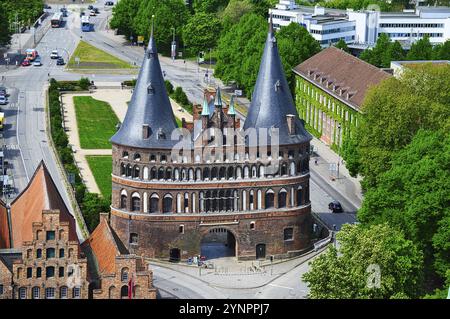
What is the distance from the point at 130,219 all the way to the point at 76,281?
2755 cm

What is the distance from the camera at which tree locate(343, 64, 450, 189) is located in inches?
5576

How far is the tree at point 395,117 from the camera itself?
465ft

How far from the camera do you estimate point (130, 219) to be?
4904 inches

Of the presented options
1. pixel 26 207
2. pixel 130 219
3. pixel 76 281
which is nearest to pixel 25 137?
pixel 130 219

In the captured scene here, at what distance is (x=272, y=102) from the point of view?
126m

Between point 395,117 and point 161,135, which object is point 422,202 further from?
point 395,117

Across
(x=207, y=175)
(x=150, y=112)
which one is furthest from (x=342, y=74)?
(x=150, y=112)

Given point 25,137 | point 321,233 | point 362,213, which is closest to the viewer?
point 362,213

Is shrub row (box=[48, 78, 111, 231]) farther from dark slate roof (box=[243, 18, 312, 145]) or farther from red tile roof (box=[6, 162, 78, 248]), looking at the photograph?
dark slate roof (box=[243, 18, 312, 145])

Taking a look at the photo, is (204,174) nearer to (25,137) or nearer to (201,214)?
(201,214)

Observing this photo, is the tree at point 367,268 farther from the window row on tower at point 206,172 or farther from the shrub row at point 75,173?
the shrub row at point 75,173

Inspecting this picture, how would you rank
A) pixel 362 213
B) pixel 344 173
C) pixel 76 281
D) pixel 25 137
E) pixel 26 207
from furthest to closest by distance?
pixel 25 137, pixel 344 173, pixel 362 213, pixel 26 207, pixel 76 281

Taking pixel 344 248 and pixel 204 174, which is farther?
pixel 204 174
